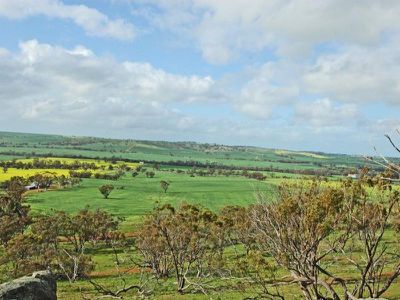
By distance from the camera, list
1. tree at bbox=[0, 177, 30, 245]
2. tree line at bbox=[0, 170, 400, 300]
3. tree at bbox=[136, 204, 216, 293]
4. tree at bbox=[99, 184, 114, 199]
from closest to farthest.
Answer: tree line at bbox=[0, 170, 400, 300], tree at bbox=[136, 204, 216, 293], tree at bbox=[0, 177, 30, 245], tree at bbox=[99, 184, 114, 199]

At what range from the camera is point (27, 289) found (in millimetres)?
23688

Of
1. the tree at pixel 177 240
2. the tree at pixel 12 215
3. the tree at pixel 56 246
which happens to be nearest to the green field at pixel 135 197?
the tree at pixel 12 215

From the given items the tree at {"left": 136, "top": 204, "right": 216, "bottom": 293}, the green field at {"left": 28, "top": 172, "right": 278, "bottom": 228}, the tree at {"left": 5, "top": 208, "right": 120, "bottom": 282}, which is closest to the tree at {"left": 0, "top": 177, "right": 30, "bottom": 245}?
the tree at {"left": 5, "top": 208, "right": 120, "bottom": 282}

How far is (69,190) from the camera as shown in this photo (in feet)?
548

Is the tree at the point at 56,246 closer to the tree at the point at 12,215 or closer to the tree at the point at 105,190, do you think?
the tree at the point at 12,215

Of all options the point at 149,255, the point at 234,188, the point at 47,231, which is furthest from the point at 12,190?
the point at 234,188

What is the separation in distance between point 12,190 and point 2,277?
177ft

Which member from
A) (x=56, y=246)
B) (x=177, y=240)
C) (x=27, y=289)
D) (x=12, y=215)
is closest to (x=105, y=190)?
(x=12, y=215)

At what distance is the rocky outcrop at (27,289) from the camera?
75.3 ft

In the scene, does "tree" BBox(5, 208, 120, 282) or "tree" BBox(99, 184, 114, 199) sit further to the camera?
"tree" BBox(99, 184, 114, 199)

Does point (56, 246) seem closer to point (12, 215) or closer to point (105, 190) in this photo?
point (12, 215)

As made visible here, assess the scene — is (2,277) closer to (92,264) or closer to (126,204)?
Result: (92,264)

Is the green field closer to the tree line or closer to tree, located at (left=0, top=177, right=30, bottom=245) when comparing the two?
tree, located at (left=0, top=177, right=30, bottom=245)

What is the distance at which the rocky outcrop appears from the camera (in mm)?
22938
